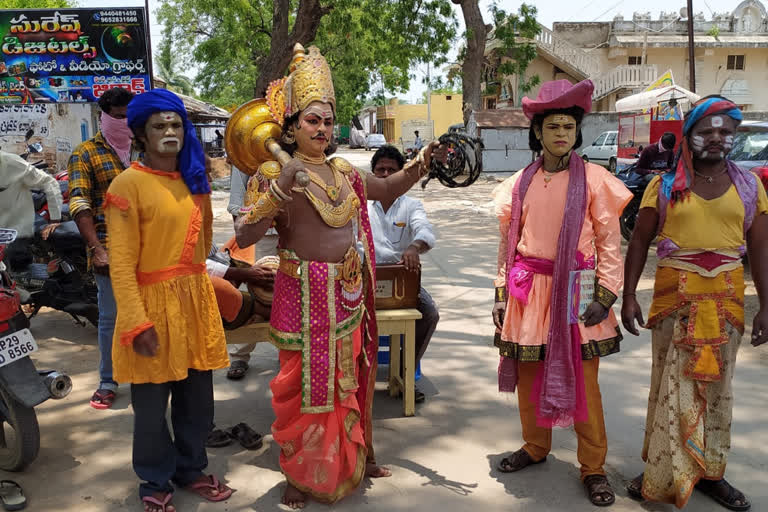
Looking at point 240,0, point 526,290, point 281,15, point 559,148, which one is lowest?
point 526,290

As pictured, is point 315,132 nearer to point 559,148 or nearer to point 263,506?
point 559,148

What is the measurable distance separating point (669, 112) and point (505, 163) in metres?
7.83

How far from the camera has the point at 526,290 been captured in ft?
10.1

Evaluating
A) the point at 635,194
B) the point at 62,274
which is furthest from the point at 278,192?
the point at 635,194

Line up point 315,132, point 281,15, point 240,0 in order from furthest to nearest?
1. point 240,0
2. point 281,15
3. point 315,132

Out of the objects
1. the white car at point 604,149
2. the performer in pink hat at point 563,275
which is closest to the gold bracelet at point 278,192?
the performer in pink hat at point 563,275

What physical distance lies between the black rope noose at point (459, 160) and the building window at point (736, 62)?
32.4 meters

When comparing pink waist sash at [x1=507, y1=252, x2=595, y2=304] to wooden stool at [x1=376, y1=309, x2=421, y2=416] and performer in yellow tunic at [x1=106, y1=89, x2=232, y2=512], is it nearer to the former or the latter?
wooden stool at [x1=376, y1=309, x2=421, y2=416]

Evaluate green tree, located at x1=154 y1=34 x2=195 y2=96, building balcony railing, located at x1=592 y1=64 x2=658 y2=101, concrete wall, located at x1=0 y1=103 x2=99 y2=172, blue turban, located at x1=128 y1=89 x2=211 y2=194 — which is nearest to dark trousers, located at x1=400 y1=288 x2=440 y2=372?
blue turban, located at x1=128 y1=89 x2=211 y2=194

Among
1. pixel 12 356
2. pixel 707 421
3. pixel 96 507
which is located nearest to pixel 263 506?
pixel 96 507

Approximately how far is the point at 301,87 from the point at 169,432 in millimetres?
1751

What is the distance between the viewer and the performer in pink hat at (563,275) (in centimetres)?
296

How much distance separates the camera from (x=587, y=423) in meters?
3.10

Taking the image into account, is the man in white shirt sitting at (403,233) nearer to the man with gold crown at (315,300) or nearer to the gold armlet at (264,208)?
the man with gold crown at (315,300)
